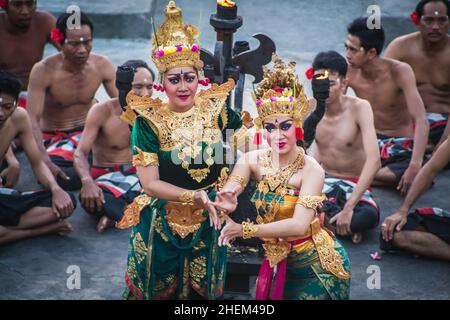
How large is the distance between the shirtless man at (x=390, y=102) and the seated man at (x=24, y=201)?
2.48 metres

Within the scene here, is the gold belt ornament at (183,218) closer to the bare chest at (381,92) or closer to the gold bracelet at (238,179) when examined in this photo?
the gold bracelet at (238,179)

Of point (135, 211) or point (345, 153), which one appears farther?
point (345, 153)

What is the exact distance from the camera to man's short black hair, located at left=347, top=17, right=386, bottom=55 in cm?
723

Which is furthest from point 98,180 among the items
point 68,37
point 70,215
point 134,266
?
point 134,266

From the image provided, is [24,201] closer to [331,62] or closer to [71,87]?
[71,87]

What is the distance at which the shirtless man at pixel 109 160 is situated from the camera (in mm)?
6828

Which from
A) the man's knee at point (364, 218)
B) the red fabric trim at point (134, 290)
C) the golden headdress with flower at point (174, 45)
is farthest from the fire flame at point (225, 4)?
the man's knee at point (364, 218)

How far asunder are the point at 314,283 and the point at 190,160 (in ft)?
3.06

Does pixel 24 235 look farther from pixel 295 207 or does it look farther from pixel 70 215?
pixel 295 207

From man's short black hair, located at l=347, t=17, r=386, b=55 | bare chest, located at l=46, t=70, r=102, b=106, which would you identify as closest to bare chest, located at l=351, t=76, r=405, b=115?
man's short black hair, located at l=347, t=17, r=386, b=55

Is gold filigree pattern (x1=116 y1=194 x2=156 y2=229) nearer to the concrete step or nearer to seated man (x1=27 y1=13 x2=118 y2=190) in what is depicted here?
seated man (x1=27 y1=13 x2=118 y2=190)

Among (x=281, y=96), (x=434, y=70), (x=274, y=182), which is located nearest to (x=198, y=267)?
(x=274, y=182)

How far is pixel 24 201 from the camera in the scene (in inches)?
262

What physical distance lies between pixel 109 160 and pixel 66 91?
91 cm
